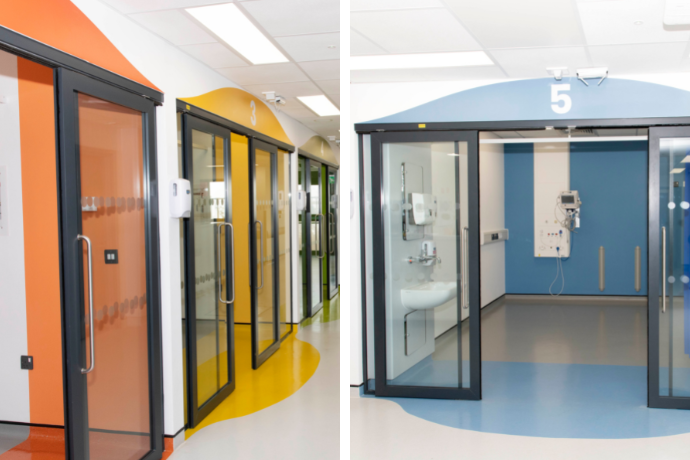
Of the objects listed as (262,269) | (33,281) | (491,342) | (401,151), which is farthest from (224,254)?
(491,342)

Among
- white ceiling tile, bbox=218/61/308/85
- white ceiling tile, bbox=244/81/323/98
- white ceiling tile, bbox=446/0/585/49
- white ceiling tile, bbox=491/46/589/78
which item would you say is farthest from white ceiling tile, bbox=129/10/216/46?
white ceiling tile, bbox=491/46/589/78

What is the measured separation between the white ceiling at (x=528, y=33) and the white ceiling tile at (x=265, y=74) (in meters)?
0.68

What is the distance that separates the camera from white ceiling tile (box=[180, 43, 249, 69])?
3.49 meters

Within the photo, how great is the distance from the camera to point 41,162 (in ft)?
11.1

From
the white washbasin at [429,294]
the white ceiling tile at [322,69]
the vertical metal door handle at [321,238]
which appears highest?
the white ceiling tile at [322,69]

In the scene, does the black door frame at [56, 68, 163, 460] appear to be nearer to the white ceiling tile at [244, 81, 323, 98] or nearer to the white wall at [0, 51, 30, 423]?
the white wall at [0, 51, 30, 423]

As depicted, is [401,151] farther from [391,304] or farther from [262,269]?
[262,269]

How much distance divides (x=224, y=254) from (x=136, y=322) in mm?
1358

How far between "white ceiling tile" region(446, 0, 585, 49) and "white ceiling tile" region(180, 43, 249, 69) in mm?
1648

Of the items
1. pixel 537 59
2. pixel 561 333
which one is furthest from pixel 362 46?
pixel 561 333

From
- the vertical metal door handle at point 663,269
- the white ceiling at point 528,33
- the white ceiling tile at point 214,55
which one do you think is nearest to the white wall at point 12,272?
the white ceiling tile at point 214,55

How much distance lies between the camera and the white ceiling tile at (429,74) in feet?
12.6

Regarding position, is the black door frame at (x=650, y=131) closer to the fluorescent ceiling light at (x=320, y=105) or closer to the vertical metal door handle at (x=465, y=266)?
the vertical metal door handle at (x=465, y=266)

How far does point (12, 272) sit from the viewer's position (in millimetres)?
3441
